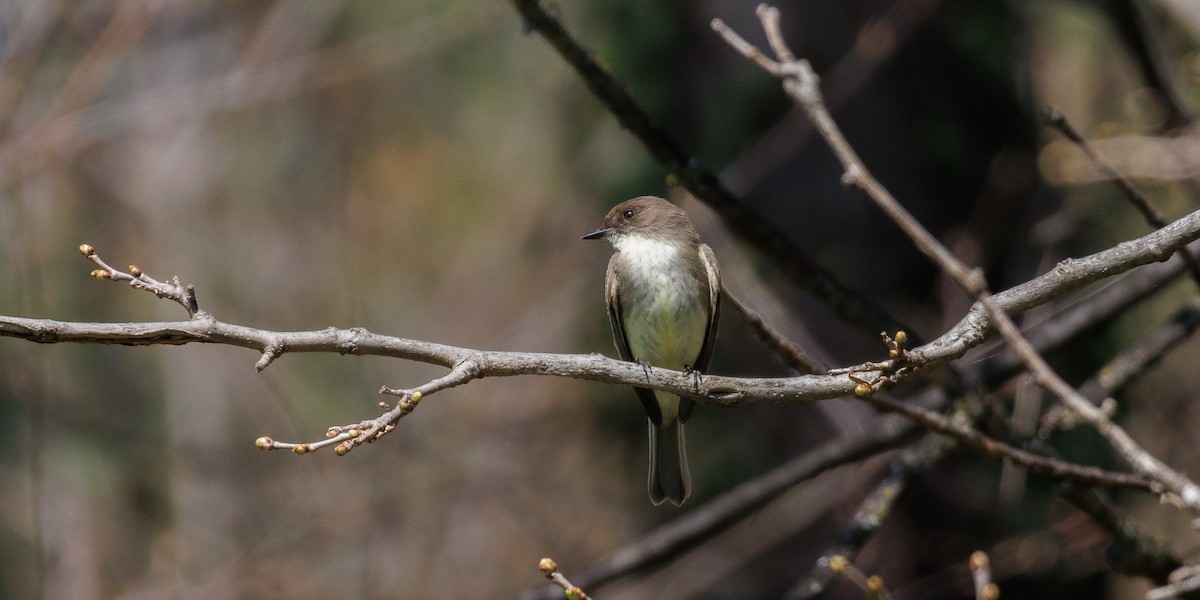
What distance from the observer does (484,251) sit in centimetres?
919

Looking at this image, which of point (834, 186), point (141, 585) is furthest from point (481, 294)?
point (834, 186)

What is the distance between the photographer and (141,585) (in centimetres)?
659

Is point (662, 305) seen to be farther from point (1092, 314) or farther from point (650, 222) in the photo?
point (1092, 314)

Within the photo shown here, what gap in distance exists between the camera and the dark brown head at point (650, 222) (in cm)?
426

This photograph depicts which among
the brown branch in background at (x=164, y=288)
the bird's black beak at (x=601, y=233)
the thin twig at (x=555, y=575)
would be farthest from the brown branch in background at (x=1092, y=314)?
the brown branch in background at (x=164, y=288)

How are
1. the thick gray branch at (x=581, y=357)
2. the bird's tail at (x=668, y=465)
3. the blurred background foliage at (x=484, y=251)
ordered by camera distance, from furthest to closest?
the blurred background foliage at (x=484, y=251) → the bird's tail at (x=668, y=465) → the thick gray branch at (x=581, y=357)

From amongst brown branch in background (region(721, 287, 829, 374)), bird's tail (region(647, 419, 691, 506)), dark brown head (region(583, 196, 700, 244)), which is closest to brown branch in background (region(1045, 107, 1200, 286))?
brown branch in background (region(721, 287, 829, 374))

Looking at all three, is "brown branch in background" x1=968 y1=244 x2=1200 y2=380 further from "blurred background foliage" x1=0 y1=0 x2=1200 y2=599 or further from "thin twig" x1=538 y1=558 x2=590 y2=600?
"thin twig" x1=538 y1=558 x2=590 y2=600

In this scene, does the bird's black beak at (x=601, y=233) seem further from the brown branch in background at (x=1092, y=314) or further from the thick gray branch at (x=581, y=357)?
the thick gray branch at (x=581, y=357)

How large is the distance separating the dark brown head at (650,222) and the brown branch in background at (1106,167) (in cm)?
167

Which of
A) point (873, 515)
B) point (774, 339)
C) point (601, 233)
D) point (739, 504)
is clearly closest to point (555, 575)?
point (774, 339)

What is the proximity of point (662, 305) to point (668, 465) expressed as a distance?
667mm

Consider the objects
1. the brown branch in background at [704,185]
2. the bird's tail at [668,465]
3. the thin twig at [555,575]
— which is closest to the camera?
the thin twig at [555,575]

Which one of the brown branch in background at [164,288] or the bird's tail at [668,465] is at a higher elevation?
the bird's tail at [668,465]
